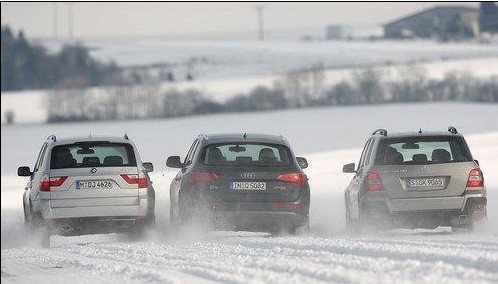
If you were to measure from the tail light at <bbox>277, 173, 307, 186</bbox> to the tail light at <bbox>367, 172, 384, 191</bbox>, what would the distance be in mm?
964

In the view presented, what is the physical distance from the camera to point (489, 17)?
101625 millimetres

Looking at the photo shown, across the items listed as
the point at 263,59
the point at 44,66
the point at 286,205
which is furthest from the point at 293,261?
the point at 44,66

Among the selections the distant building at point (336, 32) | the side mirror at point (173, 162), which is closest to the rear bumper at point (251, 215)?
the side mirror at point (173, 162)

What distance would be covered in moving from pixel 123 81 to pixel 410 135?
11248 cm

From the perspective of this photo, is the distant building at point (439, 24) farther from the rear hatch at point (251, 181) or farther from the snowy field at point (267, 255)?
the rear hatch at point (251, 181)

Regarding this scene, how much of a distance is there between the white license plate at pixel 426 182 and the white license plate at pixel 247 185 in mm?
2027

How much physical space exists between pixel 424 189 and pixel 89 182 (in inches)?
176

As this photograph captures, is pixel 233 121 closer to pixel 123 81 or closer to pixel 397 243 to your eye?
pixel 123 81

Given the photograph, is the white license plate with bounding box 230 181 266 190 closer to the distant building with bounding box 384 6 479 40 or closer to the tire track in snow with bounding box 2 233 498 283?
the tire track in snow with bounding box 2 233 498 283

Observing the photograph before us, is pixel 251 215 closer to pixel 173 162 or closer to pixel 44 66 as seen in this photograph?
pixel 173 162

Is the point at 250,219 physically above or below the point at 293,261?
below

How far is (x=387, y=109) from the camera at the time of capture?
94.6m

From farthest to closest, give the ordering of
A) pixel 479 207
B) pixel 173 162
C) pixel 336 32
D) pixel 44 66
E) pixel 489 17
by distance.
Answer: pixel 336 32, pixel 44 66, pixel 489 17, pixel 173 162, pixel 479 207

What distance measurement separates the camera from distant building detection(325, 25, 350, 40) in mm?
164175
